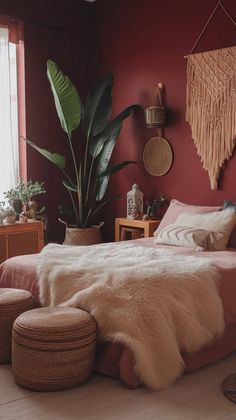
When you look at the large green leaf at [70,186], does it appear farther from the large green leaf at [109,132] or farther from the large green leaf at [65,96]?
the large green leaf at [65,96]

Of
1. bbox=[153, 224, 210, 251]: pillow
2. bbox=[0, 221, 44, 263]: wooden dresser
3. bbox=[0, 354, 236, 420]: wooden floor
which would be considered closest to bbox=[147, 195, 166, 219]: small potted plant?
bbox=[153, 224, 210, 251]: pillow

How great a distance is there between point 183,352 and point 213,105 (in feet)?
8.17

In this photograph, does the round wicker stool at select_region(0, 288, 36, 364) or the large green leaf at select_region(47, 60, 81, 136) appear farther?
the large green leaf at select_region(47, 60, 81, 136)

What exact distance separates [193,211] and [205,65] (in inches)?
52.7

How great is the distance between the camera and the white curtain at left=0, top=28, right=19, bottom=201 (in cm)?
507

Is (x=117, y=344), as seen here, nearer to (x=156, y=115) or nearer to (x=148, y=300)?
(x=148, y=300)

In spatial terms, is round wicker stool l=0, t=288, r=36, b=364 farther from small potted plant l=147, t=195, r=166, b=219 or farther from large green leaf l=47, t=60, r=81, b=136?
large green leaf l=47, t=60, r=81, b=136

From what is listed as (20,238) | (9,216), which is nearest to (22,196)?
(9,216)

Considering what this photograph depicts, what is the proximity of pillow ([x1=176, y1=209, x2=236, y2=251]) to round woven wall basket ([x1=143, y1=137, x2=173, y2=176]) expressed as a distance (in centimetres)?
103

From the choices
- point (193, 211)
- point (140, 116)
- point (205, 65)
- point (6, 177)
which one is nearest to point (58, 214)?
point (6, 177)

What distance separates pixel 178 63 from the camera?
192 inches

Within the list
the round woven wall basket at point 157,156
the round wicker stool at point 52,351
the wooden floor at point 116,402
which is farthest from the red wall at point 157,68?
the round wicker stool at point 52,351

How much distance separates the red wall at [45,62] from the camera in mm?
5293

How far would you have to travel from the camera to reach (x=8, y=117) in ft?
17.0
